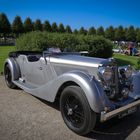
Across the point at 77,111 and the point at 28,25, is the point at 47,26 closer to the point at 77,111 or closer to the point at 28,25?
the point at 28,25

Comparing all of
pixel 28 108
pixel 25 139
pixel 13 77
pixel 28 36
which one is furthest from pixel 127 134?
pixel 28 36

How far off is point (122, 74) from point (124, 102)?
61 cm

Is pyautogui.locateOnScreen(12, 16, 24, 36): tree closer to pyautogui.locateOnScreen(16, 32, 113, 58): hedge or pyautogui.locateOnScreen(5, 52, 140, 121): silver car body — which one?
pyautogui.locateOnScreen(16, 32, 113, 58): hedge

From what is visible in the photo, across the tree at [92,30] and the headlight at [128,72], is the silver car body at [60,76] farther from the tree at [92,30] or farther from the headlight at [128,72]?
the tree at [92,30]

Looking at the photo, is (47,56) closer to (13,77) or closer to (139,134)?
(13,77)

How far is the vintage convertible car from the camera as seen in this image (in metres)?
3.52

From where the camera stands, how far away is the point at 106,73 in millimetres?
3867

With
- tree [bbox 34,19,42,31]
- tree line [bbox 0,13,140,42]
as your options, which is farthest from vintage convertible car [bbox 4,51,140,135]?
tree [bbox 34,19,42,31]

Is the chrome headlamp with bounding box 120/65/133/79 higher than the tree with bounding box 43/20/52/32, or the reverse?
the tree with bounding box 43/20/52/32

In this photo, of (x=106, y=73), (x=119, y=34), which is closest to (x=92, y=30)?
(x=119, y=34)

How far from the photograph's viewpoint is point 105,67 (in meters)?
3.91

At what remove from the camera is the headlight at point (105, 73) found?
3.86 meters

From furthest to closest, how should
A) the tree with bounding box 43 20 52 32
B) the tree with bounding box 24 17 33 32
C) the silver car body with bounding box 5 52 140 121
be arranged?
the tree with bounding box 43 20 52 32 → the tree with bounding box 24 17 33 32 → the silver car body with bounding box 5 52 140 121

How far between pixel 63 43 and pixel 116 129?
917 centimetres
